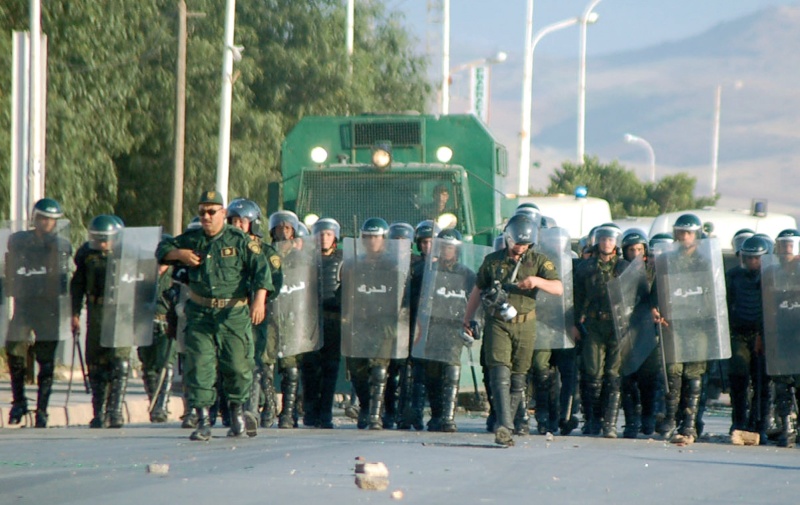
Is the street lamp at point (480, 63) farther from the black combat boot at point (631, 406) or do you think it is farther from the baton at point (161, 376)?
the black combat boot at point (631, 406)

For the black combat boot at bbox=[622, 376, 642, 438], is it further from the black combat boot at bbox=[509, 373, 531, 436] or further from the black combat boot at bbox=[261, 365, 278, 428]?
the black combat boot at bbox=[261, 365, 278, 428]

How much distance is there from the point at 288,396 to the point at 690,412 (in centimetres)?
345

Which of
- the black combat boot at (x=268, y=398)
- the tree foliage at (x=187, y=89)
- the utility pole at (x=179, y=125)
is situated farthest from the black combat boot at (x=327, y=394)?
the utility pole at (x=179, y=125)

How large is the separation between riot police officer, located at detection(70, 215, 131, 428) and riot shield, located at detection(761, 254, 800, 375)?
213 inches

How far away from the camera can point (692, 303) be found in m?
13.5

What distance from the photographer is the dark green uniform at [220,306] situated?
38.2 ft

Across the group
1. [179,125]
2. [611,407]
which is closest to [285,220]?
[611,407]

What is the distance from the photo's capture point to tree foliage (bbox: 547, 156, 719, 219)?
58844 millimetres

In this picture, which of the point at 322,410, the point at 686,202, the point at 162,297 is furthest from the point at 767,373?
the point at 686,202

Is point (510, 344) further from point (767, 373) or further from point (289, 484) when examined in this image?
point (289, 484)

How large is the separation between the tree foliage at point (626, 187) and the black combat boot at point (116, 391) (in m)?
44.9

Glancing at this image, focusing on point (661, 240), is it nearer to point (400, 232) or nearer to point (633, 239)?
point (633, 239)

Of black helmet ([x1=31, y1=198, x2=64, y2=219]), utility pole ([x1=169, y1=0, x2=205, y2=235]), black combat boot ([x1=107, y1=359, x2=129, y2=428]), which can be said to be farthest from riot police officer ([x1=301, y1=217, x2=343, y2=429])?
utility pole ([x1=169, y1=0, x2=205, y2=235])

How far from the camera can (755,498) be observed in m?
9.12
